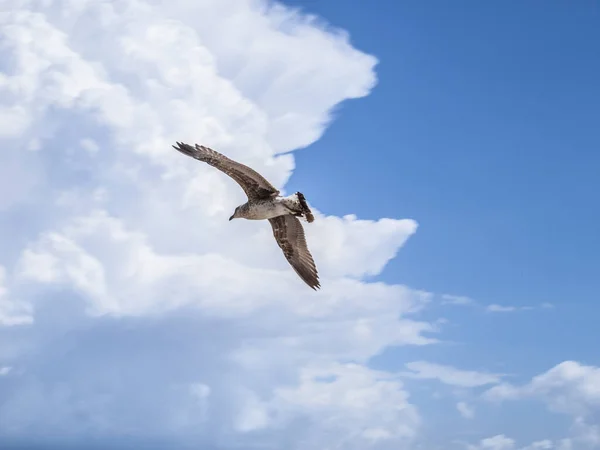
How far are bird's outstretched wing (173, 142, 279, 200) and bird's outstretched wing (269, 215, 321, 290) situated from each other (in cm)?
→ 225

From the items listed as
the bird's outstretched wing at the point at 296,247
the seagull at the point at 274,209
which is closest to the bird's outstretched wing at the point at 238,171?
the seagull at the point at 274,209

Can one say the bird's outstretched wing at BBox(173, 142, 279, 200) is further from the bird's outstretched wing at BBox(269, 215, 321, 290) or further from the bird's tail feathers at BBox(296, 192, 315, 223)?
the bird's outstretched wing at BBox(269, 215, 321, 290)

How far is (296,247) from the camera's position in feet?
107

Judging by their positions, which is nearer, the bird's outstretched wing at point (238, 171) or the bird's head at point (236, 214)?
the bird's outstretched wing at point (238, 171)

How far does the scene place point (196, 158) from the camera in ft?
96.1

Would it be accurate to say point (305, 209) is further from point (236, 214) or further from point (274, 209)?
point (236, 214)

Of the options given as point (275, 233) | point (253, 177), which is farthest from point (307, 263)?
point (253, 177)

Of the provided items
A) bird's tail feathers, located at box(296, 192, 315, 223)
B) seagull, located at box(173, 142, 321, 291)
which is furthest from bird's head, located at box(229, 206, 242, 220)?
bird's tail feathers, located at box(296, 192, 315, 223)

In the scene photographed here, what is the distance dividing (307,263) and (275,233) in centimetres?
169

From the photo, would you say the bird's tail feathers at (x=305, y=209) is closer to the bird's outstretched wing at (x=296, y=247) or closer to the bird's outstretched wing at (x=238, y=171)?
the bird's outstretched wing at (x=238, y=171)

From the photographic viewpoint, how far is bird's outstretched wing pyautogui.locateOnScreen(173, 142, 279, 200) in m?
29.0

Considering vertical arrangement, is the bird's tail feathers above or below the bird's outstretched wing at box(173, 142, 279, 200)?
below

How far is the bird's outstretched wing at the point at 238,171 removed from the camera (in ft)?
95.0

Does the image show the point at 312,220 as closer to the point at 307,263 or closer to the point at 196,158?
the point at 307,263
